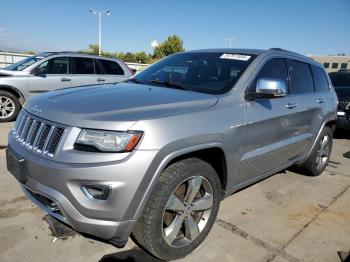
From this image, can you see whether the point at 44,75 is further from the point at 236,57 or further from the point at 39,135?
the point at 39,135

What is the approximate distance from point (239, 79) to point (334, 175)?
3.08 meters

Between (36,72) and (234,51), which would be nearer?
(234,51)

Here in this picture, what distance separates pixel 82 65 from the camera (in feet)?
28.1

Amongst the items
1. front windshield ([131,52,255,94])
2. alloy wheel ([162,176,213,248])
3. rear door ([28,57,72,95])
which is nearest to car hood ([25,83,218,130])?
front windshield ([131,52,255,94])

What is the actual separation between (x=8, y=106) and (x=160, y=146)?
655 centimetres

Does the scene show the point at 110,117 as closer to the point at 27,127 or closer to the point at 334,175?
the point at 27,127

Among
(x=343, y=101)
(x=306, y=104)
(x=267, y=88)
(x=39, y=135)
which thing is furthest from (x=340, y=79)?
(x=39, y=135)

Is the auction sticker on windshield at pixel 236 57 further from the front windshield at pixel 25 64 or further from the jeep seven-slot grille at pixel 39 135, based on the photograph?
the front windshield at pixel 25 64

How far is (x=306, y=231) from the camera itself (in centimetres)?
347

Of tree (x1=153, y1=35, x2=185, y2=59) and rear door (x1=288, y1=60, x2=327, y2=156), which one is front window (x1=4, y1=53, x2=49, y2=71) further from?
tree (x1=153, y1=35, x2=185, y2=59)

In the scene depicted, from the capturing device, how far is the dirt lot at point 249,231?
9.36ft

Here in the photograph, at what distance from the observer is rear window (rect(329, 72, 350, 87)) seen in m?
9.52

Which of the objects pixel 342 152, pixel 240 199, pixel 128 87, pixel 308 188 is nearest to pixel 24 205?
pixel 128 87

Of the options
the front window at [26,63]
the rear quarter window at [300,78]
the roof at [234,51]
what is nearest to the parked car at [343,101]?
the rear quarter window at [300,78]
